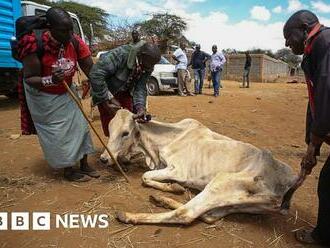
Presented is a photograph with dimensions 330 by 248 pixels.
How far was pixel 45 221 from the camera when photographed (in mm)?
3756

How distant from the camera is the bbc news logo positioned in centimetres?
368

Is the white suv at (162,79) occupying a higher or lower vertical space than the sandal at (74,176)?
higher

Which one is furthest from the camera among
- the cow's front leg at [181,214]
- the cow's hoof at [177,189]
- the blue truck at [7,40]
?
the blue truck at [7,40]

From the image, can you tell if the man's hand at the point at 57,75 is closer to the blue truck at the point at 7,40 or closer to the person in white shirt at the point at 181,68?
the blue truck at the point at 7,40

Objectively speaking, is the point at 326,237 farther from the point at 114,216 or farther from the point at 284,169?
the point at 114,216

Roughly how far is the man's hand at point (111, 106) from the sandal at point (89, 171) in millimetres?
706

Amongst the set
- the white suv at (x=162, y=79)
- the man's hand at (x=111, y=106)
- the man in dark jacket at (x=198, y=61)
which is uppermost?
the man in dark jacket at (x=198, y=61)

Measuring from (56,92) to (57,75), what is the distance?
35cm

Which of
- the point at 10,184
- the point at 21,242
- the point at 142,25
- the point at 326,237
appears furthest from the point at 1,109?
the point at 142,25

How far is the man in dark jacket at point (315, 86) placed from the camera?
9.61ft

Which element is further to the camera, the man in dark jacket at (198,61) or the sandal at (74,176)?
the man in dark jacket at (198,61)

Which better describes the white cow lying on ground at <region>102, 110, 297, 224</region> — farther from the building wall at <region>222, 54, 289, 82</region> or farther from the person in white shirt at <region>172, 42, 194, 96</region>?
the building wall at <region>222, 54, 289, 82</region>

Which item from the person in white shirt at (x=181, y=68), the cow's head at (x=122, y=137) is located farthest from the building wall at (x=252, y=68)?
the cow's head at (x=122, y=137)

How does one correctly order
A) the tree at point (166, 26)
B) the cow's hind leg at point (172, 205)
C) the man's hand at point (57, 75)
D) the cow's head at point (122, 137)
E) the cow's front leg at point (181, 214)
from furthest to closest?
1. the tree at point (166, 26)
2. the cow's head at point (122, 137)
3. the man's hand at point (57, 75)
4. the cow's hind leg at point (172, 205)
5. the cow's front leg at point (181, 214)
